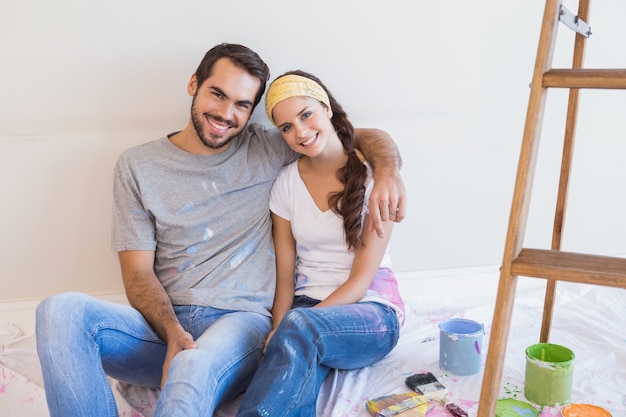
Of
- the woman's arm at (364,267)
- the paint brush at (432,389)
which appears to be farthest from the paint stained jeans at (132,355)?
the paint brush at (432,389)

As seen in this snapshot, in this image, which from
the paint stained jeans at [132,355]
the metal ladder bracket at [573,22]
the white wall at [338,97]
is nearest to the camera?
the metal ladder bracket at [573,22]

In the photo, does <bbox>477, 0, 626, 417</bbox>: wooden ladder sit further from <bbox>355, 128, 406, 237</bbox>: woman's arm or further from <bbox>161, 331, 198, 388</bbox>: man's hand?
<bbox>161, 331, 198, 388</bbox>: man's hand

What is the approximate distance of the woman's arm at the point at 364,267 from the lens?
172cm

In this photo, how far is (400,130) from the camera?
2.06 m

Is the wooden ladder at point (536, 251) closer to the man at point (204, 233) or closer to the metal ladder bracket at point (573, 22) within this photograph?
the metal ladder bracket at point (573, 22)

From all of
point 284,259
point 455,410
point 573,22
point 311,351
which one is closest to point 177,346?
point 311,351

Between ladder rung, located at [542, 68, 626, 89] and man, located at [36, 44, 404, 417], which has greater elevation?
ladder rung, located at [542, 68, 626, 89]

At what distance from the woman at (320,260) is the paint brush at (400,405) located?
0.13 meters

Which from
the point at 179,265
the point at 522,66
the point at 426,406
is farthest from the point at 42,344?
the point at 522,66

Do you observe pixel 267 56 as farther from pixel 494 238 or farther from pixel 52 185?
pixel 494 238

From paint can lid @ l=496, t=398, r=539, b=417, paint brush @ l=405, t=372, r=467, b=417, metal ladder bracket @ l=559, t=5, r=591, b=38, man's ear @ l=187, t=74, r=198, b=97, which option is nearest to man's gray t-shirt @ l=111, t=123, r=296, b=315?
man's ear @ l=187, t=74, r=198, b=97

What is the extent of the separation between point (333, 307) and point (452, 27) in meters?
0.95

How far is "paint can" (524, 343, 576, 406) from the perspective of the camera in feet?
5.16

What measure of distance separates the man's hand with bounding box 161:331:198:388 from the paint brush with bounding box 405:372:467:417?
1.90ft
